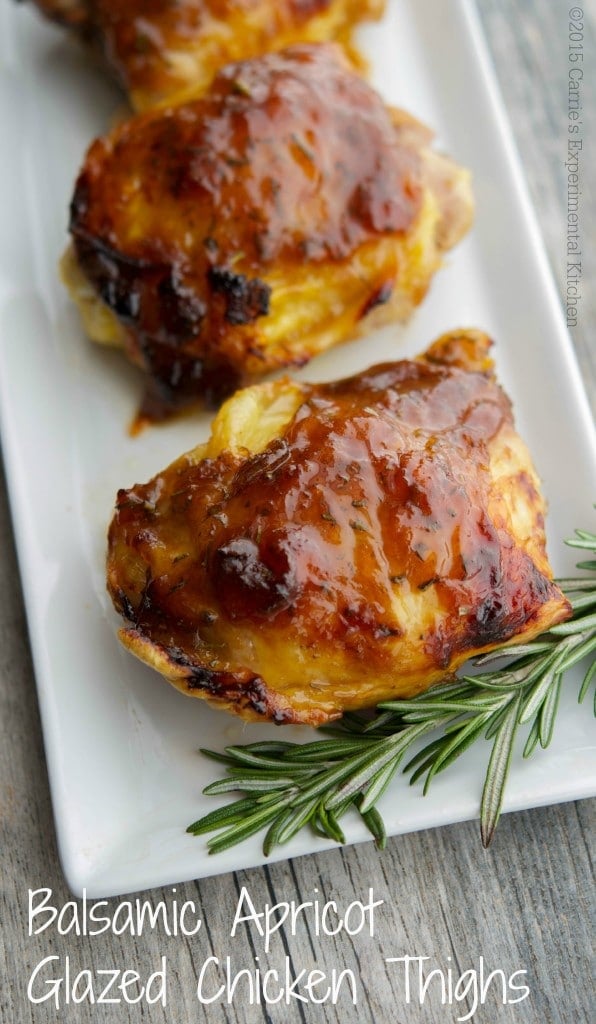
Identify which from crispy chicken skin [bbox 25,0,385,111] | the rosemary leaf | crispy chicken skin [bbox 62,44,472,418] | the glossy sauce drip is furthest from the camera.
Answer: crispy chicken skin [bbox 25,0,385,111]

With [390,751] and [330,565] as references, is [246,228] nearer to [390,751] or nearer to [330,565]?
[330,565]

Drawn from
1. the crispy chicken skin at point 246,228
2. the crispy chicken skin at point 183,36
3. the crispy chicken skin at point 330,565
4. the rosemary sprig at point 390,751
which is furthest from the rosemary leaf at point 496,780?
the crispy chicken skin at point 183,36

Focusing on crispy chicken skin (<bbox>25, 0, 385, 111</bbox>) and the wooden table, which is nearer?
the wooden table

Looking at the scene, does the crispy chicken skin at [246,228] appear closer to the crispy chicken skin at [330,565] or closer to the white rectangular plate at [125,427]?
the white rectangular plate at [125,427]

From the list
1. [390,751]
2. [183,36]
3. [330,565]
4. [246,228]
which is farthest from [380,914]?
[183,36]

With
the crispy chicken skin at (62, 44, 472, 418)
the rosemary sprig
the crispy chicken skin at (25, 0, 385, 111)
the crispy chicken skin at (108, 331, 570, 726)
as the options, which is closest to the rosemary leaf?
the rosemary sprig

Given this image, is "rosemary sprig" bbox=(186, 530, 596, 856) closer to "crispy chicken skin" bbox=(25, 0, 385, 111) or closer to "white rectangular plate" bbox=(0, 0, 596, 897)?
"white rectangular plate" bbox=(0, 0, 596, 897)

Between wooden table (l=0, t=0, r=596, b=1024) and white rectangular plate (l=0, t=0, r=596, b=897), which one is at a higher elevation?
white rectangular plate (l=0, t=0, r=596, b=897)
